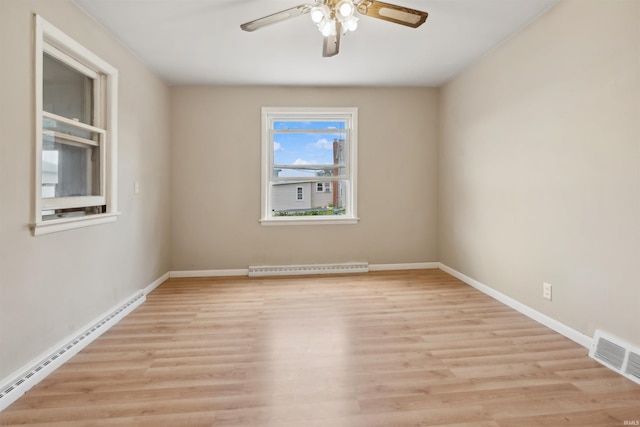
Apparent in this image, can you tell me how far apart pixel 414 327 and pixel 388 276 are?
4.78 ft

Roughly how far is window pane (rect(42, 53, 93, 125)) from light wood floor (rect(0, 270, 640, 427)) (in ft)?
5.39

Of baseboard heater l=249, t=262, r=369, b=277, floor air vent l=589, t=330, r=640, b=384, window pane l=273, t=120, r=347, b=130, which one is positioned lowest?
floor air vent l=589, t=330, r=640, b=384

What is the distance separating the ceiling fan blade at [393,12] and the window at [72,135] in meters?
1.91

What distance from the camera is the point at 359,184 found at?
4137mm

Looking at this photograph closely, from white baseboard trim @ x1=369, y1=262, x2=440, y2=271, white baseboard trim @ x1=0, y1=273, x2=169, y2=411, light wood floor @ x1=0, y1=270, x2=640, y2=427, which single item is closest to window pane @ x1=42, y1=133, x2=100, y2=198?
white baseboard trim @ x1=0, y1=273, x2=169, y2=411

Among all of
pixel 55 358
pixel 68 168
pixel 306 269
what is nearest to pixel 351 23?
pixel 68 168

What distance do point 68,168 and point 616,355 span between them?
376 cm

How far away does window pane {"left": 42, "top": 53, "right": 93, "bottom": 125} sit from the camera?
2.03 meters

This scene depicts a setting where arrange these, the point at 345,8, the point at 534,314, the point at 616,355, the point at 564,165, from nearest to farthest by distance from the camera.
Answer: the point at 345,8 → the point at 616,355 → the point at 564,165 → the point at 534,314

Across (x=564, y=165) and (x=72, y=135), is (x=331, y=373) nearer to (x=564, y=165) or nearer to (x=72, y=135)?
(x=564, y=165)

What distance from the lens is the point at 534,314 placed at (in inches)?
103

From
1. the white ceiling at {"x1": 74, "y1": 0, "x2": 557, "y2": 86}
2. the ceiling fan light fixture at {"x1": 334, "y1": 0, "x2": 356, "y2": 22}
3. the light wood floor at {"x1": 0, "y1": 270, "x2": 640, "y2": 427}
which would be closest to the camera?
the light wood floor at {"x1": 0, "y1": 270, "x2": 640, "y2": 427}

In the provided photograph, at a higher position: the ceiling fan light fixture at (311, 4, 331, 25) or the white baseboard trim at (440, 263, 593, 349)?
the ceiling fan light fixture at (311, 4, 331, 25)

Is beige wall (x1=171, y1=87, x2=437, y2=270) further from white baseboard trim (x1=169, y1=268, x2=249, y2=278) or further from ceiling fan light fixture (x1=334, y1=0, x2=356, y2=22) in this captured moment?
ceiling fan light fixture (x1=334, y1=0, x2=356, y2=22)
